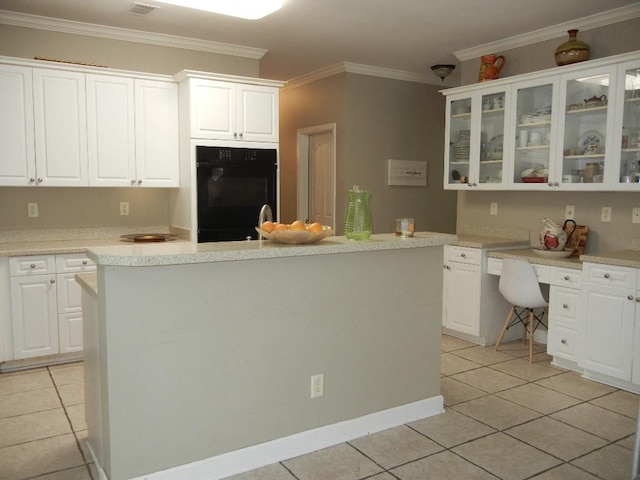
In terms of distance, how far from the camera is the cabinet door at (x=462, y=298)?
439 centimetres

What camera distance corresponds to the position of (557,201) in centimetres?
443

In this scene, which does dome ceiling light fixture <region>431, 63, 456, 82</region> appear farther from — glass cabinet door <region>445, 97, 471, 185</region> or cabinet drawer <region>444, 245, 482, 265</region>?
cabinet drawer <region>444, 245, 482, 265</region>

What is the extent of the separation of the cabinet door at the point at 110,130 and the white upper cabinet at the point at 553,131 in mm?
2733

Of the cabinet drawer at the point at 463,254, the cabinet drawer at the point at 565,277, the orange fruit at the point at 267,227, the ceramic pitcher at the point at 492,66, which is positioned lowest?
the cabinet drawer at the point at 565,277

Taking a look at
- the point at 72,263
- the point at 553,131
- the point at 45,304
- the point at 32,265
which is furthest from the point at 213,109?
the point at 553,131

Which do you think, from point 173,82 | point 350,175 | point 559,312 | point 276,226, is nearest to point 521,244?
point 559,312

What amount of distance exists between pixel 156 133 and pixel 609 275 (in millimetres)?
3484

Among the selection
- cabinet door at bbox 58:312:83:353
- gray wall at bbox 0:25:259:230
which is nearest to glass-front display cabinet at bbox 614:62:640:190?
gray wall at bbox 0:25:259:230

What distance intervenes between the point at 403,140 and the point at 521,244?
82.3 inches

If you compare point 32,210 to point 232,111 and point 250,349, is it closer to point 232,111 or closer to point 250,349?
point 232,111

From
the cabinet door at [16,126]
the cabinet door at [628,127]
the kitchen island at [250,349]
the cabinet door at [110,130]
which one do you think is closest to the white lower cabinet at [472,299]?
the cabinet door at [628,127]

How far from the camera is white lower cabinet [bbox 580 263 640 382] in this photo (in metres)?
3.37

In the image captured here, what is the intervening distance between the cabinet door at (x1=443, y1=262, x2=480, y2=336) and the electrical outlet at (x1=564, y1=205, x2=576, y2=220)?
817 millimetres

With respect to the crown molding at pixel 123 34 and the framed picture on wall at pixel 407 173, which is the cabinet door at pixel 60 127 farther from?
the framed picture on wall at pixel 407 173
